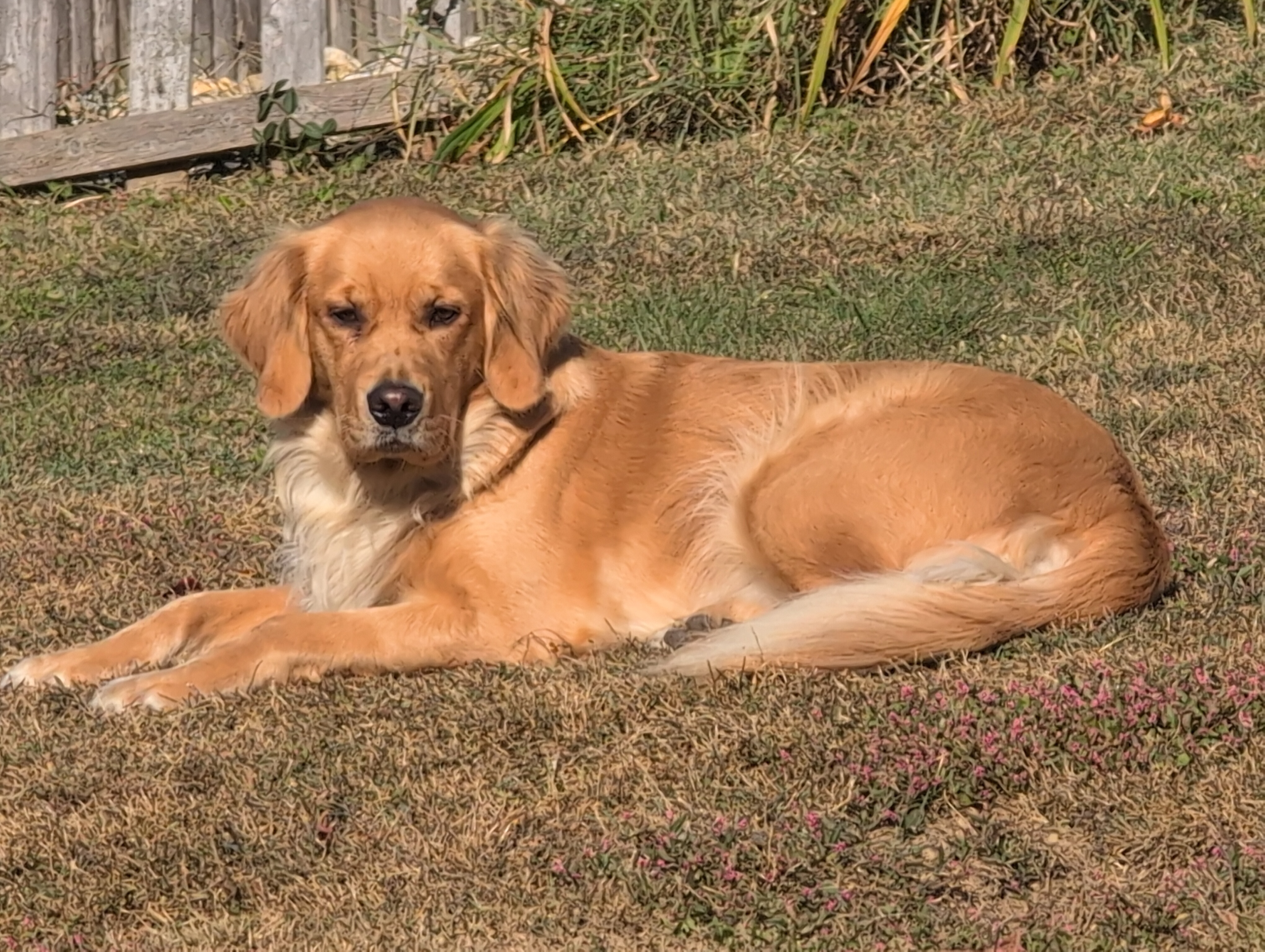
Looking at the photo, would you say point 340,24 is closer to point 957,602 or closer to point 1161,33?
point 1161,33

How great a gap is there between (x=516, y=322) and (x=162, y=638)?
3.81ft

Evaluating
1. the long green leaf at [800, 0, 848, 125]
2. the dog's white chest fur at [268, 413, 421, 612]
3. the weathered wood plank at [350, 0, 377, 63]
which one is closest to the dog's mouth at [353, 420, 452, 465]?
the dog's white chest fur at [268, 413, 421, 612]

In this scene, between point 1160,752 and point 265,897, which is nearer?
point 265,897

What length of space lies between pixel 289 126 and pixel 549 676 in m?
5.09

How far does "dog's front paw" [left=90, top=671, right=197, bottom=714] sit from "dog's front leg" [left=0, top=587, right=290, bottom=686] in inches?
9.2

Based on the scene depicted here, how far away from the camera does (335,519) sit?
490 cm

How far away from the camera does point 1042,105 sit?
8.55m

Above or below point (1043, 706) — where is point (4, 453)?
below

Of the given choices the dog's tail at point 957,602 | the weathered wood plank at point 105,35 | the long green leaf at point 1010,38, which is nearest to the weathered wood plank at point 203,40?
the weathered wood plank at point 105,35

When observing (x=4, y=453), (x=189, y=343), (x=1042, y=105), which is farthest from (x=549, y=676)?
(x=1042, y=105)

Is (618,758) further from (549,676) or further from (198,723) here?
(198,723)

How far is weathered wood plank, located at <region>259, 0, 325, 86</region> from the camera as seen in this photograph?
8.93m

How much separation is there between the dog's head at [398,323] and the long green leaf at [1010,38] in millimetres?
4201

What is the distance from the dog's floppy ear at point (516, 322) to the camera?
4762 millimetres
